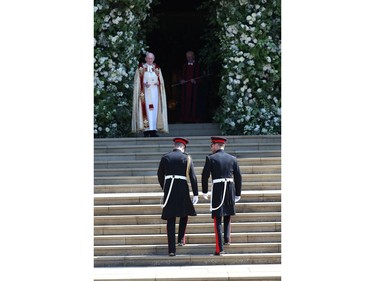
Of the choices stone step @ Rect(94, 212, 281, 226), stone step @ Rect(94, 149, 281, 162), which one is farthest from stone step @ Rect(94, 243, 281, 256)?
stone step @ Rect(94, 149, 281, 162)

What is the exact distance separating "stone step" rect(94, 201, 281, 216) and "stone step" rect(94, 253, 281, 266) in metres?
1.04

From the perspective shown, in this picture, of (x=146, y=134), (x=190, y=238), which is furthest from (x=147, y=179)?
(x=146, y=134)

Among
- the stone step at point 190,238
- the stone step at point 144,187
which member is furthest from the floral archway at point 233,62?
the stone step at point 190,238

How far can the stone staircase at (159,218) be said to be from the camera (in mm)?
14523

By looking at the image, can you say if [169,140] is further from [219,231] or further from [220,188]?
[219,231]

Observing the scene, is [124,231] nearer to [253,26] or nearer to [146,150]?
[146,150]

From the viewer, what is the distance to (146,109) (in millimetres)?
19734

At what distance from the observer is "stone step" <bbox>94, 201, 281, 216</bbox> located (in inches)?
607

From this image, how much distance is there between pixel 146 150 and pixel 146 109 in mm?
1815

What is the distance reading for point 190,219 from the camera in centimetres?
1527

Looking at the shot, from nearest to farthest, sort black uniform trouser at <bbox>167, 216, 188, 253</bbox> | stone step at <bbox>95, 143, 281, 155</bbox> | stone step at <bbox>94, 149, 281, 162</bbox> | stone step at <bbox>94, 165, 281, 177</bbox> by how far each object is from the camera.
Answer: black uniform trouser at <bbox>167, 216, 188, 253</bbox> → stone step at <bbox>94, 165, 281, 177</bbox> → stone step at <bbox>94, 149, 281, 162</bbox> → stone step at <bbox>95, 143, 281, 155</bbox>

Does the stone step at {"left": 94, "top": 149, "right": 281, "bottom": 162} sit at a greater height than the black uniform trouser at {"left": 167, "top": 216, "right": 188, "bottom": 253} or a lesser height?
greater

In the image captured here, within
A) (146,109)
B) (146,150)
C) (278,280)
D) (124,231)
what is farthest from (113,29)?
(278,280)

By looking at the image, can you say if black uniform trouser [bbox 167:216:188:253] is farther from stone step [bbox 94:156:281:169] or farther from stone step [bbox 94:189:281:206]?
stone step [bbox 94:156:281:169]
